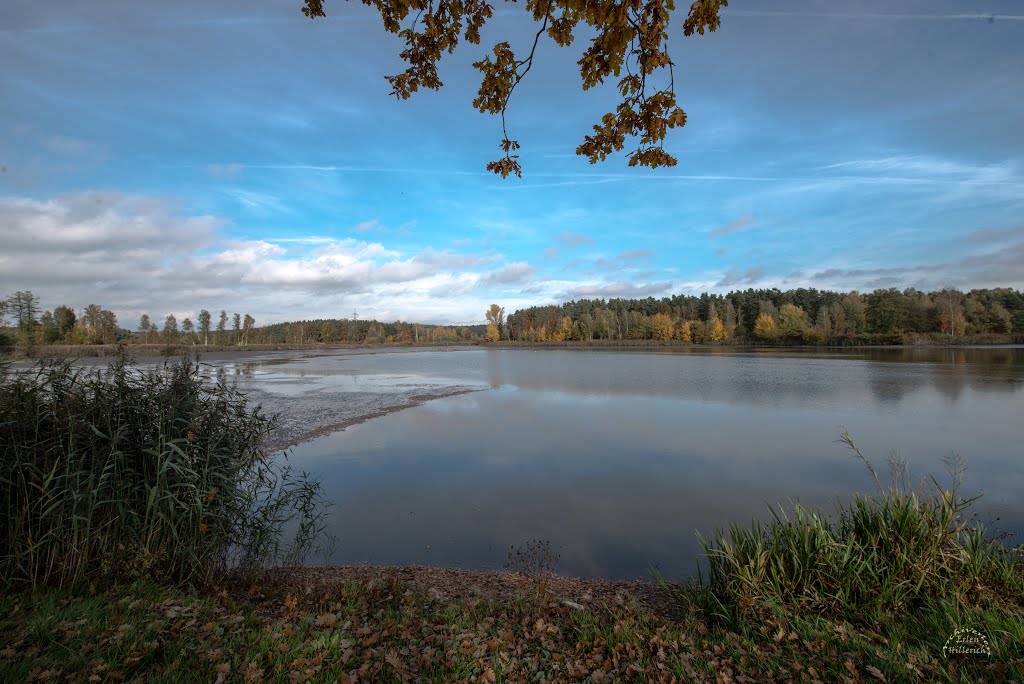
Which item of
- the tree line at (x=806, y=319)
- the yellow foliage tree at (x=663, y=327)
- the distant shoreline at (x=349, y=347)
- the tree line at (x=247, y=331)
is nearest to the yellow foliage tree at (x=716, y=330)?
the tree line at (x=806, y=319)

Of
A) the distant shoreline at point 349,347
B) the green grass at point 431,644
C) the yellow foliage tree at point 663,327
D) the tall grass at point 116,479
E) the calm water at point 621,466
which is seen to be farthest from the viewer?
the yellow foliage tree at point 663,327

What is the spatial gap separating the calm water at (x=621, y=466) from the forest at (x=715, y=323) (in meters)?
31.6

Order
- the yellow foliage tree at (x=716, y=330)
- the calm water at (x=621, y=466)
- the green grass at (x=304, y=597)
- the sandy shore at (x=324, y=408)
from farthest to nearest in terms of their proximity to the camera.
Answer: the yellow foliage tree at (x=716, y=330) → the sandy shore at (x=324, y=408) → the calm water at (x=621, y=466) → the green grass at (x=304, y=597)

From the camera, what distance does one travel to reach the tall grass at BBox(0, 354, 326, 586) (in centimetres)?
411

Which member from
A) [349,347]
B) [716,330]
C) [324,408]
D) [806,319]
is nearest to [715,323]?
[716,330]

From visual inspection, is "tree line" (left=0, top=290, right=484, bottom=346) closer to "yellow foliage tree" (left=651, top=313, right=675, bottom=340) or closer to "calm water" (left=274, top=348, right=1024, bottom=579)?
"calm water" (left=274, top=348, right=1024, bottom=579)

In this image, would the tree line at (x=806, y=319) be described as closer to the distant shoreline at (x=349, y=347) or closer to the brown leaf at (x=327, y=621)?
the distant shoreline at (x=349, y=347)

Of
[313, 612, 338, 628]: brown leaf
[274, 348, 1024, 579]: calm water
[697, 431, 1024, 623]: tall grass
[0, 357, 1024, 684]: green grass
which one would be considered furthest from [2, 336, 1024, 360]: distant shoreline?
[697, 431, 1024, 623]: tall grass

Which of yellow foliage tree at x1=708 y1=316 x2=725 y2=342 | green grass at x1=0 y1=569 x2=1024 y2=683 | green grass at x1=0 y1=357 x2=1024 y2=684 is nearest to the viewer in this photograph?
green grass at x1=0 y1=569 x2=1024 y2=683
